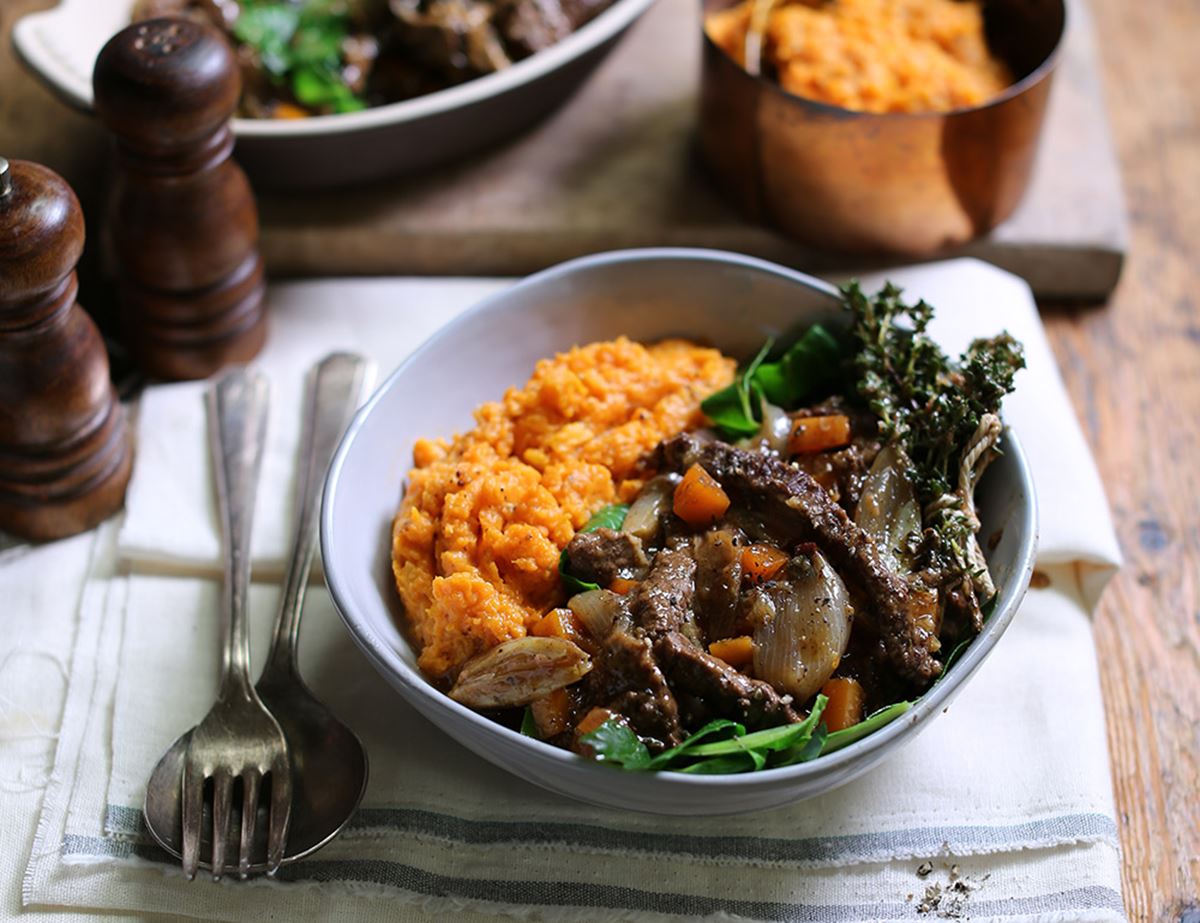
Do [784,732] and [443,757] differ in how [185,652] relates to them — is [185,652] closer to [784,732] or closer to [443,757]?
[443,757]

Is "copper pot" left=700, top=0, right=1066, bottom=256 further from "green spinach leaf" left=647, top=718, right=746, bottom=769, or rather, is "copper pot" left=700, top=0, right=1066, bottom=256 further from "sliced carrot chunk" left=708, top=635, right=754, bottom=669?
"green spinach leaf" left=647, top=718, right=746, bottom=769

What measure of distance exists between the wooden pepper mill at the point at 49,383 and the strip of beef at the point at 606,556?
44.5 inches

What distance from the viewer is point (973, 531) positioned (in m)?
2.26

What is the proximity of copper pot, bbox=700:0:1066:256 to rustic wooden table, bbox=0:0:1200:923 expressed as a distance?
50cm

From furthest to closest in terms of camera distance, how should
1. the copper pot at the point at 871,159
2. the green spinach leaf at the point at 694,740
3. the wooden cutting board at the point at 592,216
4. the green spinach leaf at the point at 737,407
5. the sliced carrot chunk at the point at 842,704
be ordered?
the wooden cutting board at the point at 592,216 < the copper pot at the point at 871,159 < the green spinach leaf at the point at 737,407 < the sliced carrot chunk at the point at 842,704 < the green spinach leaf at the point at 694,740

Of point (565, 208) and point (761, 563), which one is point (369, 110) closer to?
point (565, 208)

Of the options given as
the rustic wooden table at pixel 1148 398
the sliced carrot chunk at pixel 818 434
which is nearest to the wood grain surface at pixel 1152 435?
the rustic wooden table at pixel 1148 398

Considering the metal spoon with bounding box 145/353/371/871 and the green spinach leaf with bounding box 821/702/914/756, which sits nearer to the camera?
the green spinach leaf with bounding box 821/702/914/756

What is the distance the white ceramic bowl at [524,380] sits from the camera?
2000mm

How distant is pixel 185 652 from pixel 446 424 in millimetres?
725

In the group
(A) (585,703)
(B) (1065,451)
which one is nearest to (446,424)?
(A) (585,703)

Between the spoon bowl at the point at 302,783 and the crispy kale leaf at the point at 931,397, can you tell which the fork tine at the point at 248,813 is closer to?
the spoon bowl at the point at 302,783

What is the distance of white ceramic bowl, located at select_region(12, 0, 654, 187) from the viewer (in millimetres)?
3166

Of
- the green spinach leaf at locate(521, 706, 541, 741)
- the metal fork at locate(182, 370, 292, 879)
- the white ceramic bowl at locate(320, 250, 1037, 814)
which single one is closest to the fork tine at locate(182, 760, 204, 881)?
the metal fork at locate(182, 370, 292, 879)
